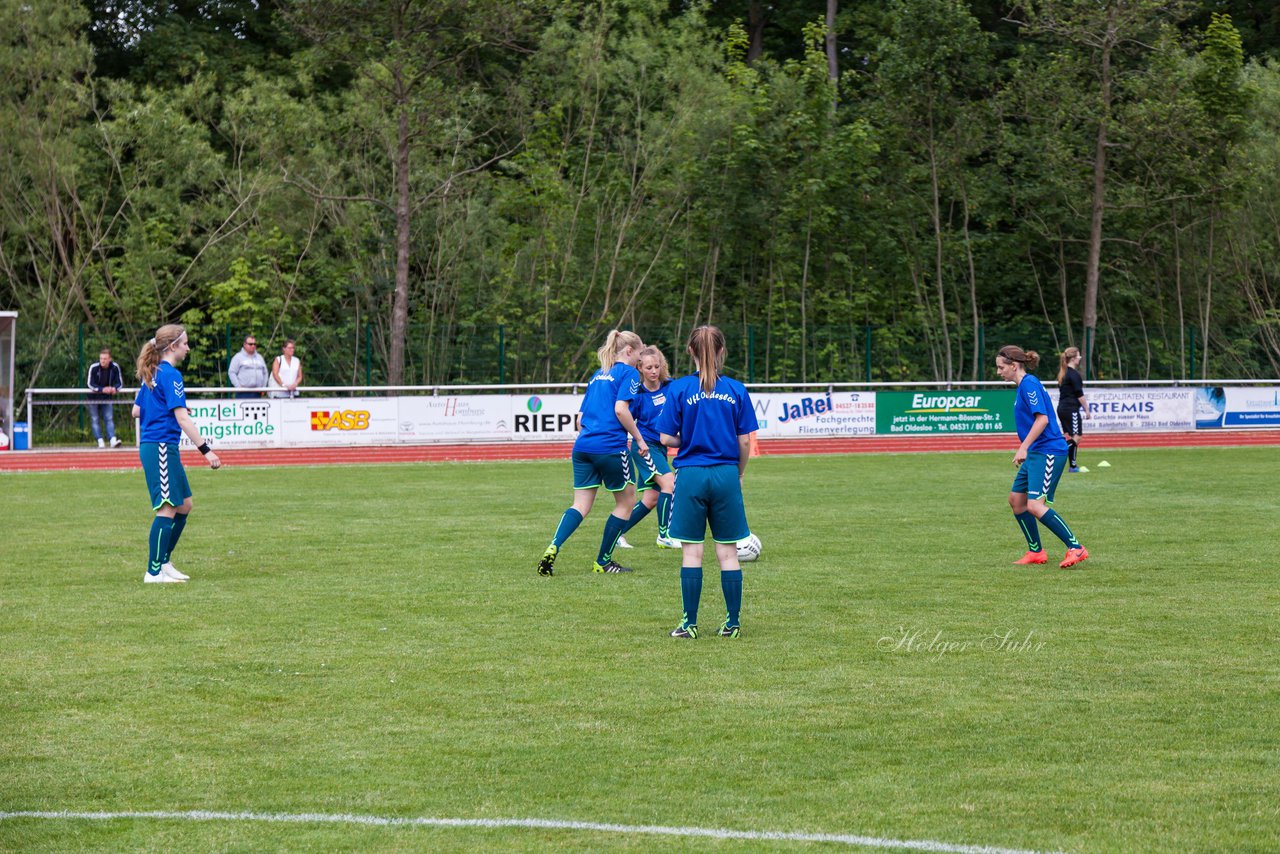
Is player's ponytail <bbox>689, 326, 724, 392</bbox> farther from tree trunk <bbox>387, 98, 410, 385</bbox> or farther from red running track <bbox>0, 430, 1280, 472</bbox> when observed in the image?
tree trunk <bbox>387, 98, 410, 385</bbox>

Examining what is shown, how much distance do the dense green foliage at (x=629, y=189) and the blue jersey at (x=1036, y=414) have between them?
68.9 feet

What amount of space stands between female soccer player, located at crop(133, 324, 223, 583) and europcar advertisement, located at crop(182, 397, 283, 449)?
15.1 meters

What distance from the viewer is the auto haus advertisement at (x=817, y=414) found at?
93.0 ft

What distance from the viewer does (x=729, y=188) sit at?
35.6 meters

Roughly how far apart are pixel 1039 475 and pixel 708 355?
4.59m

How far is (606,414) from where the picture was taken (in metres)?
11.1

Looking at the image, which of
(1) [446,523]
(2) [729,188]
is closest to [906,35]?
(2) [729,188]

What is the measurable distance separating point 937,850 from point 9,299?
32547mm

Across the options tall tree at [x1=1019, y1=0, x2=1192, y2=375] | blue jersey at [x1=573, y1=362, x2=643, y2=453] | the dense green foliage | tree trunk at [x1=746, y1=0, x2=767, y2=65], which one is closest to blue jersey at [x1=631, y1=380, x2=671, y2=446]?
blue jersey at [x1=573, y1=362, x2=643, y2=453]

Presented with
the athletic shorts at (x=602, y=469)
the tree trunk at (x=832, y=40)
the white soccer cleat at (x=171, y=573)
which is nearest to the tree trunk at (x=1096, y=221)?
the tree trunk at (x=832, y=40)

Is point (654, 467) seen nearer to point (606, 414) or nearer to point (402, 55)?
point (606, 414)

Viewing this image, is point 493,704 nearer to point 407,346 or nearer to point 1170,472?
point 1170,472

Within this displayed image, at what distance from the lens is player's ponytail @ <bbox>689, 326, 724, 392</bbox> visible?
A: 26.4 ft

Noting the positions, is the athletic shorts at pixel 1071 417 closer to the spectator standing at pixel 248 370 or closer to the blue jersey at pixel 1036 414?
the blue jersey at pixel 1036 414
